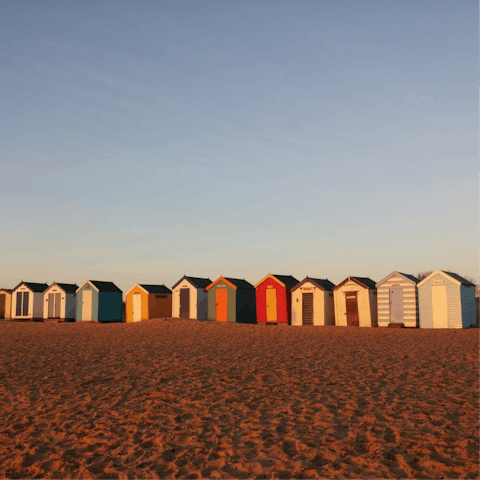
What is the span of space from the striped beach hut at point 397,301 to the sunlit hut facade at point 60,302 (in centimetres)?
2740

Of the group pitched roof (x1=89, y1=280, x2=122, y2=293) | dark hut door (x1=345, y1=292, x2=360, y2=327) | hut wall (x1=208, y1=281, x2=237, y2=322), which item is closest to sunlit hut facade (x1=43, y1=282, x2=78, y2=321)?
pitched roof (x1=89, y1=280, x2=122, y2=293)

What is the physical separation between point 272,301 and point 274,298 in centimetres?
28

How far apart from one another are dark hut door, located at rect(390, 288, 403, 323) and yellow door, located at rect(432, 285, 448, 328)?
1954 mm

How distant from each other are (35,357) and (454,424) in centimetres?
1374

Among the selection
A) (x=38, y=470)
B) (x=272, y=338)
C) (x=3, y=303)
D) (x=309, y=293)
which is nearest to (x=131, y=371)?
(x=38, y=470)

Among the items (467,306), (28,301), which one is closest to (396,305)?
(467,306)

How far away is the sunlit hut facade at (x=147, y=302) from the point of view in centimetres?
3816

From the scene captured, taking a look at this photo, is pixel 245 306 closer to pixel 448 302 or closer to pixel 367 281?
pixel 367 281

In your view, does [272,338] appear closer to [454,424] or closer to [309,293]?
[309,293]

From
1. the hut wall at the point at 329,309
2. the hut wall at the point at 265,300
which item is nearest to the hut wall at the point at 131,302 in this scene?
the hut wall at the point at 265,300

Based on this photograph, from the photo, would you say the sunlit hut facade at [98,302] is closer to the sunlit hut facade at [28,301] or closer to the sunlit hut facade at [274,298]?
the sunlit hut facade at [28,301]

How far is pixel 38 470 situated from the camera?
6.79 meters

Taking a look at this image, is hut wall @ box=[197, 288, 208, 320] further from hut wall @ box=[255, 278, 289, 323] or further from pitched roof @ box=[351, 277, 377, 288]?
pitched roof @ box=[351, 277, 377, 288]

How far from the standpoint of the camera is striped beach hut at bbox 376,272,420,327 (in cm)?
2920
